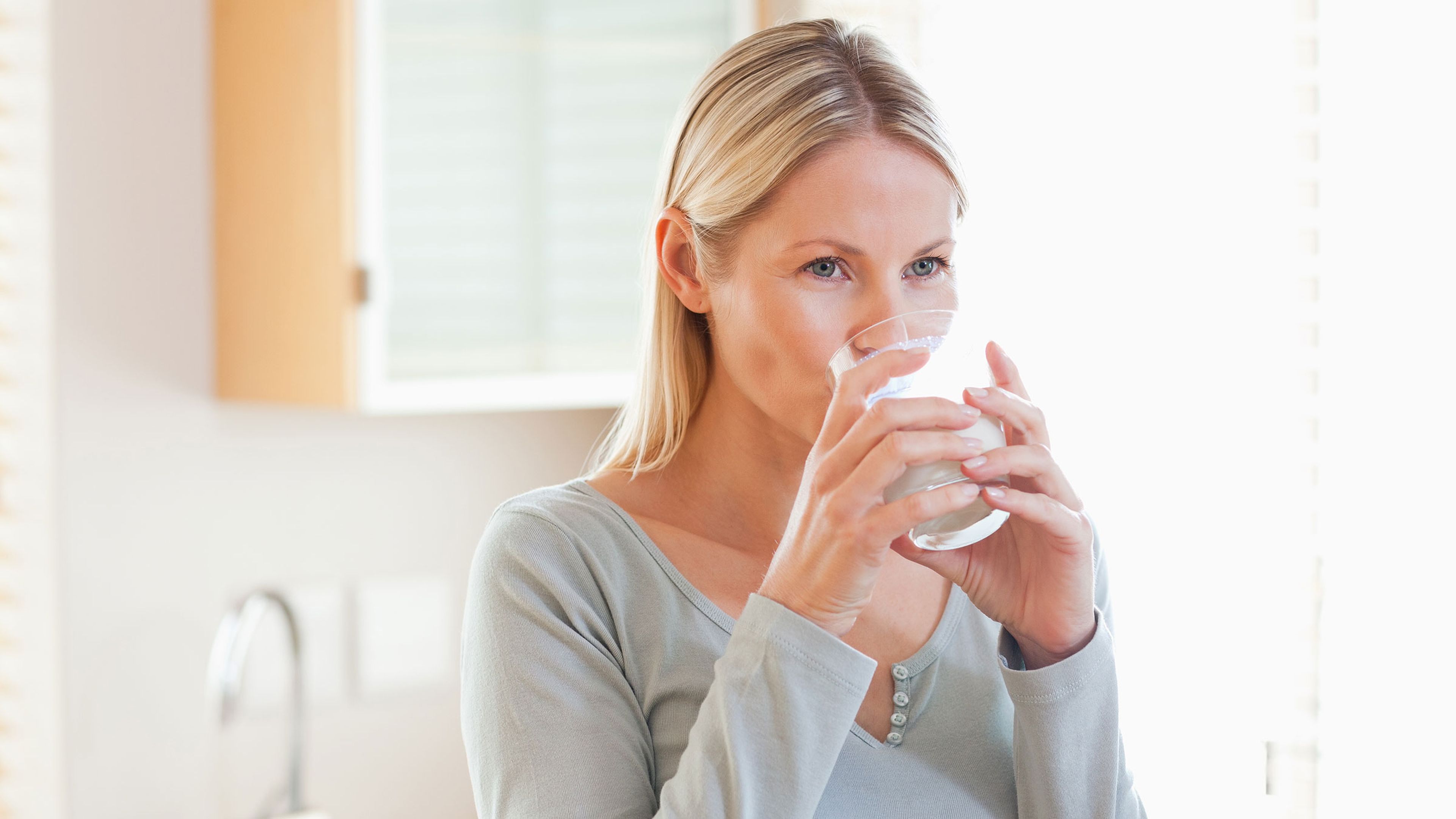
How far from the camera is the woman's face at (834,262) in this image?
911mm

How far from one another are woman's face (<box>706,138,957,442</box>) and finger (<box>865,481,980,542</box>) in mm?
152

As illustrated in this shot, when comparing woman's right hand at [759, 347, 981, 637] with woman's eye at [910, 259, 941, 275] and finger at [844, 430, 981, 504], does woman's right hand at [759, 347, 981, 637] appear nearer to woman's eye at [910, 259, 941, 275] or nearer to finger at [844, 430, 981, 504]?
finger at [844, 430, 981, 504]

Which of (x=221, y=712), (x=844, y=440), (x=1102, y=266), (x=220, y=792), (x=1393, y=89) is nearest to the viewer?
(x=844, y=440)

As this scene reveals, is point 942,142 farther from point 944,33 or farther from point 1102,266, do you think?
point 944,33

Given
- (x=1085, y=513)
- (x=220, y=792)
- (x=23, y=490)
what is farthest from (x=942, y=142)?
(x=220, y=792)

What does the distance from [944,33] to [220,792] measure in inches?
64.2

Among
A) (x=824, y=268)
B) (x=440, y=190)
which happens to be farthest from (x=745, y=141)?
(x=440, y=190)

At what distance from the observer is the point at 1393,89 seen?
3.63ft

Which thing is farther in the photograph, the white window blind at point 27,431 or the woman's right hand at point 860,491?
the white window blind at point 27,431

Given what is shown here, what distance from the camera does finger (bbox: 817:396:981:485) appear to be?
0.76m

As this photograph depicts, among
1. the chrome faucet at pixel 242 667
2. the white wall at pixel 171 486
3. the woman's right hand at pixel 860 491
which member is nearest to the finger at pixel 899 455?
the woman's right hand at pixel 860 491

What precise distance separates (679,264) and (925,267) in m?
0.23

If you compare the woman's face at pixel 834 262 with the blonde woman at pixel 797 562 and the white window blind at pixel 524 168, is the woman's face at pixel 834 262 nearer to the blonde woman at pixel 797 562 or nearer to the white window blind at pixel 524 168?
the blonde woman at pixel 797 562

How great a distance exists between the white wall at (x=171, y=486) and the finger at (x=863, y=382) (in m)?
1.49
